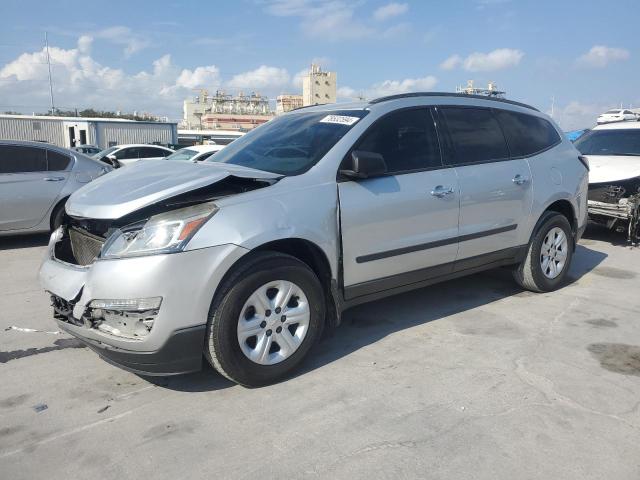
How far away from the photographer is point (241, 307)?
3.09 meters

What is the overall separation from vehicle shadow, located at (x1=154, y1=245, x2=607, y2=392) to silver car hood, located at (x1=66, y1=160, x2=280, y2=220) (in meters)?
1.17

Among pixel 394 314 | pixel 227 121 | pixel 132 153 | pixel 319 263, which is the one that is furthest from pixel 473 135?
pixel 227 121

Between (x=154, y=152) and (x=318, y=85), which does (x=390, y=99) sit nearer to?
(x=154, y=152)

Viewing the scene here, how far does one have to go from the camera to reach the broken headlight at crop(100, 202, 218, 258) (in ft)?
9.59

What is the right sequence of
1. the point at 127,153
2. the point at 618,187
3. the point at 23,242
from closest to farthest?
1. the point at 618,187
2. the point at 23,242
3. the point at 127,153

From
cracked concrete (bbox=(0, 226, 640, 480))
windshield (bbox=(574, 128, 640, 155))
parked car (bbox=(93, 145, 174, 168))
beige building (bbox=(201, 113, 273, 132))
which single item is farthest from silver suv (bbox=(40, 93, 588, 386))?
beige building (bbox=(201, 113, 273, 132))

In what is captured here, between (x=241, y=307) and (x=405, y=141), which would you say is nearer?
(x=241, y=307)

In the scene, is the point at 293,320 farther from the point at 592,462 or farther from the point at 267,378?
the point at 592,462

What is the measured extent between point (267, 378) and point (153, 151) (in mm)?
18819

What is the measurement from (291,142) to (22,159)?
209 inches

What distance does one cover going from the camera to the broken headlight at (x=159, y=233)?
2.92 m

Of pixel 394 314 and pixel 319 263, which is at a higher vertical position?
pixel 319 263

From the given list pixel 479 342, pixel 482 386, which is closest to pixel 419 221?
pixel 479 342

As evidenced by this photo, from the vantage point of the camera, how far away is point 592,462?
2.56 m
